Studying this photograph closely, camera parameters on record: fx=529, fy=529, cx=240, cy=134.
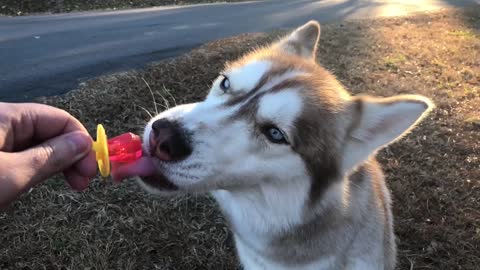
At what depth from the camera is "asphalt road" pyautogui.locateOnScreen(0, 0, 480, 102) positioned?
6133 millimetres

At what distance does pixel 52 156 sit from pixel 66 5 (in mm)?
13222

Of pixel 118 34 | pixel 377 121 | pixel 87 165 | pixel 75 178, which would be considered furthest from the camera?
pixel 118 34

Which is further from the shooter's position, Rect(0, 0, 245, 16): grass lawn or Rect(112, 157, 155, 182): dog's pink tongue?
Rect(0, 0, 245, 16): grass lawn

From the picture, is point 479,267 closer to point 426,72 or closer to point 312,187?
point 312,187

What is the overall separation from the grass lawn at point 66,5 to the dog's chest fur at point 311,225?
1158 centimetres

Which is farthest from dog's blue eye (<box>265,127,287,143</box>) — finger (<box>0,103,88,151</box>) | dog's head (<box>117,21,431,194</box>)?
finger (<box>0,103,88,151</box>)

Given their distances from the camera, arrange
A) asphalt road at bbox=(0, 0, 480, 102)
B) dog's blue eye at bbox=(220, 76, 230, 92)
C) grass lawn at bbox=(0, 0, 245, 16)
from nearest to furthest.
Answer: dog's blue eye at bbox=(220, 76, 230, 92), asphalt road at bbox=(0, 0, 480, 102), grass lawn at bbox=(0, 0, 245, 16)

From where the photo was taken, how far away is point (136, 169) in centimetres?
221

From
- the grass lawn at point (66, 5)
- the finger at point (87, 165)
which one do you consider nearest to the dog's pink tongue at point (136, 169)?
the finger at point (87, 165)

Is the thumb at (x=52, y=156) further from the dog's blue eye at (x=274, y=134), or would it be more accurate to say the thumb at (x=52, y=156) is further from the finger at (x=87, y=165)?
the dog's blue eye at (x=274, y=134)

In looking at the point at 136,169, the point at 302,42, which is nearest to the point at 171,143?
the point at 136,169

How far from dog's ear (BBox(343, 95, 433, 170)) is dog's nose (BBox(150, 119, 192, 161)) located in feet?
2.78

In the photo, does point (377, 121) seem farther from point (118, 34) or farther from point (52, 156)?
point (118, 34)

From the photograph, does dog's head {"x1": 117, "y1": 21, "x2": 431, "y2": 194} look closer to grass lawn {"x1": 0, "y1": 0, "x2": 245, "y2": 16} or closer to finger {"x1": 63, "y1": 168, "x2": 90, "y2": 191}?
finger {"x1": 63, "y1": 168, "x2": 90, "y2": 191}
